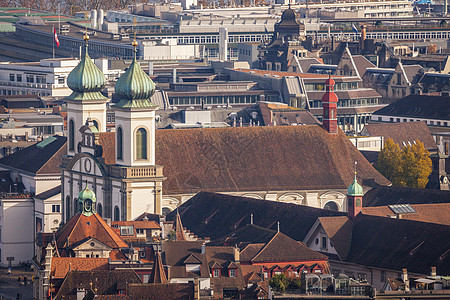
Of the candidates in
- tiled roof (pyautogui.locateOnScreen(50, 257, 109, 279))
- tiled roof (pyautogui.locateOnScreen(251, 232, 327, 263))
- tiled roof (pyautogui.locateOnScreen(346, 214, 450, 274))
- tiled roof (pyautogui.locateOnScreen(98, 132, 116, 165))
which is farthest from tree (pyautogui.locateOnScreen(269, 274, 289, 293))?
tiled roof (pyautogui.locateOnScreen(98, 132, 116, 165))

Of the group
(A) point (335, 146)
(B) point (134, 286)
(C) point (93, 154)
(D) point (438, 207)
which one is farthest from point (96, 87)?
(B) point (134, 286)

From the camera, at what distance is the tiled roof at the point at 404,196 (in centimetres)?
→ 17575

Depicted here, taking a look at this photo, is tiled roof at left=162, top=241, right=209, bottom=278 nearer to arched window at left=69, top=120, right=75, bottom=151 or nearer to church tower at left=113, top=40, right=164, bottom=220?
church tower at left=113, top=40, right=164, bottom=220

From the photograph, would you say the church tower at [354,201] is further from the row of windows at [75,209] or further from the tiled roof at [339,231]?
the row of windows at [75,209]

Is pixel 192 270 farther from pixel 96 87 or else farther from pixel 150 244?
pixel 96 87

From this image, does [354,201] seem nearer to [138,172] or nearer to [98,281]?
[138,172]

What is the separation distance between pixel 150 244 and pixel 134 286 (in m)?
21.8

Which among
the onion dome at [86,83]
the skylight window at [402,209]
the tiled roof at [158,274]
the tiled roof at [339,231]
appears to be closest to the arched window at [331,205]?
the skylight window at [402,209]

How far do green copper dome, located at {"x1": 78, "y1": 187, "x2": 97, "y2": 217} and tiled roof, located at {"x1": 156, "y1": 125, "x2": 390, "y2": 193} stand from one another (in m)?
11.2

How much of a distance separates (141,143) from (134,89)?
448 centimetres

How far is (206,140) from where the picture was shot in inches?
7343

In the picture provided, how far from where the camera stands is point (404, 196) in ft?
581

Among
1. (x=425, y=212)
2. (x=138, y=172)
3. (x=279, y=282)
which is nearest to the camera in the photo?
(x=279, y=282)

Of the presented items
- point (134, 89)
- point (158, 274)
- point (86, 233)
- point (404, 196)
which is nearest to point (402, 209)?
point (404, 196)
